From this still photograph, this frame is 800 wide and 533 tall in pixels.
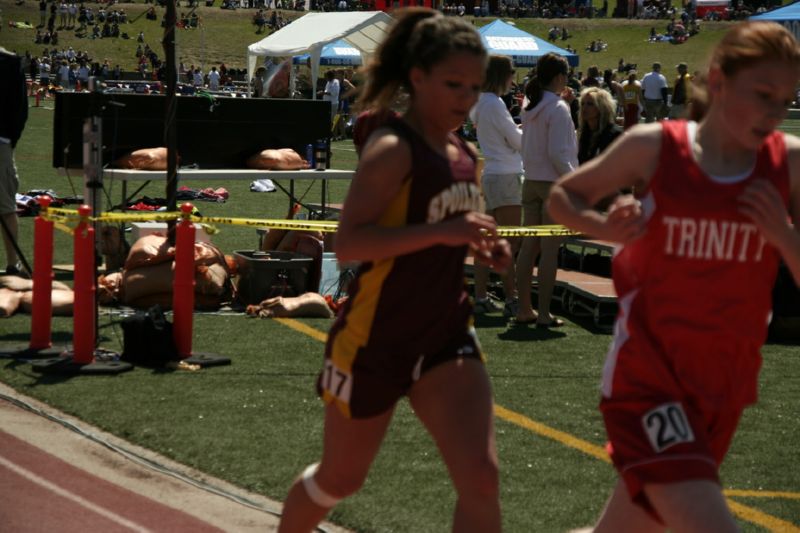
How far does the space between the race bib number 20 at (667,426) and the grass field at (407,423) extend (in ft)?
6.98

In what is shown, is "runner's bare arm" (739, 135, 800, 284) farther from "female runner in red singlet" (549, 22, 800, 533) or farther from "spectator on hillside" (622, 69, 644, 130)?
"spectator on hillside" (622, 69, 644, 130)

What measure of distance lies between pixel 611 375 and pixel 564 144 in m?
6.64

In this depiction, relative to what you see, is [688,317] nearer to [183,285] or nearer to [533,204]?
[183,285]

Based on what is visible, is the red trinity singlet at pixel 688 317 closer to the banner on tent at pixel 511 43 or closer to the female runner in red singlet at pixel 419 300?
the female runner in red singlet at pixel 419 300

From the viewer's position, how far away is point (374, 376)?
414 cm

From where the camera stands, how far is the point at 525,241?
1062cm

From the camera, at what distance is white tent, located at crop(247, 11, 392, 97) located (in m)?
27.2

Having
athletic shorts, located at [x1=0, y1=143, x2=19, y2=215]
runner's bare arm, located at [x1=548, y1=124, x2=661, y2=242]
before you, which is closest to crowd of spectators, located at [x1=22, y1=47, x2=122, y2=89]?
athletic shorts, located at [x1=0, y1=143, x2=19, y2=215]

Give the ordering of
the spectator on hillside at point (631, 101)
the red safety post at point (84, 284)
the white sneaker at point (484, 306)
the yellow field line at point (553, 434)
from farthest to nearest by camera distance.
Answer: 1. the spectator on hillside at point (631, 101)
2. the white sneaker at point (484, 306)
3. the red safety post at point (84, 284)
4. the yellow field line at point (553, 434)

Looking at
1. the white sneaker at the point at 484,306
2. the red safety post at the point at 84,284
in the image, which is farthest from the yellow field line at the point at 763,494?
the white sneaker at the point at 484,306

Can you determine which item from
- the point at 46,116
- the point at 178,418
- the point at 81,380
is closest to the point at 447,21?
the point at 178,418

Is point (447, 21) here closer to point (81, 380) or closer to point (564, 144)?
point (81, 380)

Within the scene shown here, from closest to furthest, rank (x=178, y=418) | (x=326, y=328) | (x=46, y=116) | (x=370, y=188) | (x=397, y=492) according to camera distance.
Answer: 1. (x=370, y=188)
2. (x=397, y=492)
3. (x=178, y=418)
4. (x=326, y=328)
5. (x=46, y=116)

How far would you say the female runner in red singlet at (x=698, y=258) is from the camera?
3555mm
